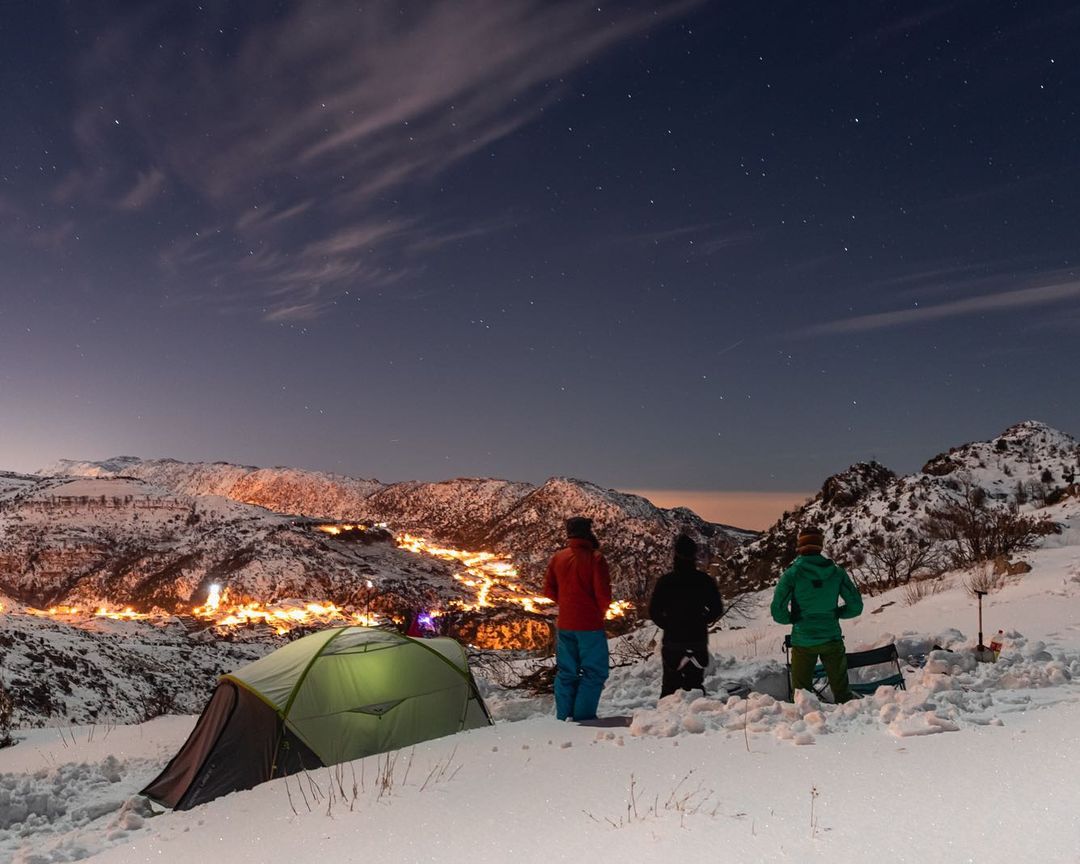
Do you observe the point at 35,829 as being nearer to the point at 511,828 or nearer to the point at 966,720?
the point at 511,828

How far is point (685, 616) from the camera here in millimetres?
8938

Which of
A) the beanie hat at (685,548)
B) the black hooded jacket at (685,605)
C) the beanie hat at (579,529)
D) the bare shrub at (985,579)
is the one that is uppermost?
the beanie hat at (579,529)

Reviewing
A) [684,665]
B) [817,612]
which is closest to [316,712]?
[684,665]

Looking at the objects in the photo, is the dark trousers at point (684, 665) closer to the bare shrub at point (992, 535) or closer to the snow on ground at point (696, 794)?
the snow on ground at point (696, 794)

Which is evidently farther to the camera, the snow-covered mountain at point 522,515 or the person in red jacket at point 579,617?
the snow-covered mountain at point 522,515

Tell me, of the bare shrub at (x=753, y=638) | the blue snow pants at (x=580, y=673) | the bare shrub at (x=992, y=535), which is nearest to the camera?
the blue snow pants at (x=580, y=673)

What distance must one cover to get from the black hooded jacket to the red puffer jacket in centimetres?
73

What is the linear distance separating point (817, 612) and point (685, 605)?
145 cm

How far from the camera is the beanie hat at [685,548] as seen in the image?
872 centimetres

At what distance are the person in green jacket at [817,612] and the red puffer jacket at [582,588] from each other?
1.80m

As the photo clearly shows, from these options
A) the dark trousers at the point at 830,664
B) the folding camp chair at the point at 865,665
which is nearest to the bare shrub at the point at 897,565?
the folding camp chair at the point at 865,665

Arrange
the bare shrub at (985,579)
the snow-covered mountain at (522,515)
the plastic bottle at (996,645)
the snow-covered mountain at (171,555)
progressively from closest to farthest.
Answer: the plastic bottle at (996,645) → the bare shrub at (985,579) → the snow-covered mountain at (171,555) → the snow-covered mountain at (522,515)

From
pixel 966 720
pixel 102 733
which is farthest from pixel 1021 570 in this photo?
pixel 102 733

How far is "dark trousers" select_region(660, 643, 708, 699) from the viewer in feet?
29.2
